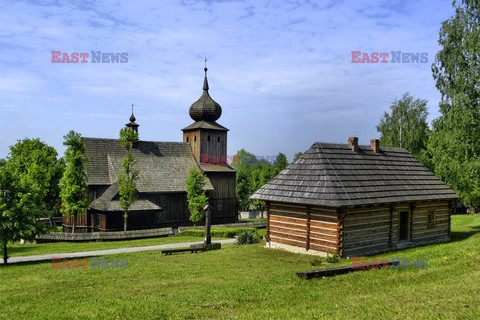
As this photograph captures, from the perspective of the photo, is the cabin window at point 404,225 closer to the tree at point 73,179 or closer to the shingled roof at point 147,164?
the shingled roof at point 147,164

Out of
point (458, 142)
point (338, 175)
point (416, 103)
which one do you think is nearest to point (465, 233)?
point (458, 142)

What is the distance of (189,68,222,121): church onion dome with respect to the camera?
4556 cm

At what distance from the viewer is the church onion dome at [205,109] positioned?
149 feet

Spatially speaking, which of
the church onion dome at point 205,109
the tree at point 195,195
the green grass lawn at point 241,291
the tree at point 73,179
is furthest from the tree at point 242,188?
the green grass lawn at point 241,291

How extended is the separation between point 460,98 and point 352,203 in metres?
14.3

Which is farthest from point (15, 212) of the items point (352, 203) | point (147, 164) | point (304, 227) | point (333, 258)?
point (147, 164)

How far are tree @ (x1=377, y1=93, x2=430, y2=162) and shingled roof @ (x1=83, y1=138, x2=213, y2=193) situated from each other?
77.6 ft

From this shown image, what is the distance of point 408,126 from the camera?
4903 centimetres

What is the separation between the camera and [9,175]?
20.1m

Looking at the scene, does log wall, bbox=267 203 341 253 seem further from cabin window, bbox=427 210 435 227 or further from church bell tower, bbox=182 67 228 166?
church bell tower, bbox=182 67 228 166

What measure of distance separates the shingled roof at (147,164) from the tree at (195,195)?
1.47m

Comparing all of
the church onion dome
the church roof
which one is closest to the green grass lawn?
the church roof

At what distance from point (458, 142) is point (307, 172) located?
44.3 feet

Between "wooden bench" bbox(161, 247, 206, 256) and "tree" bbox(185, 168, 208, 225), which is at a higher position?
"tree" bbox(185, 168, 208, 225)
